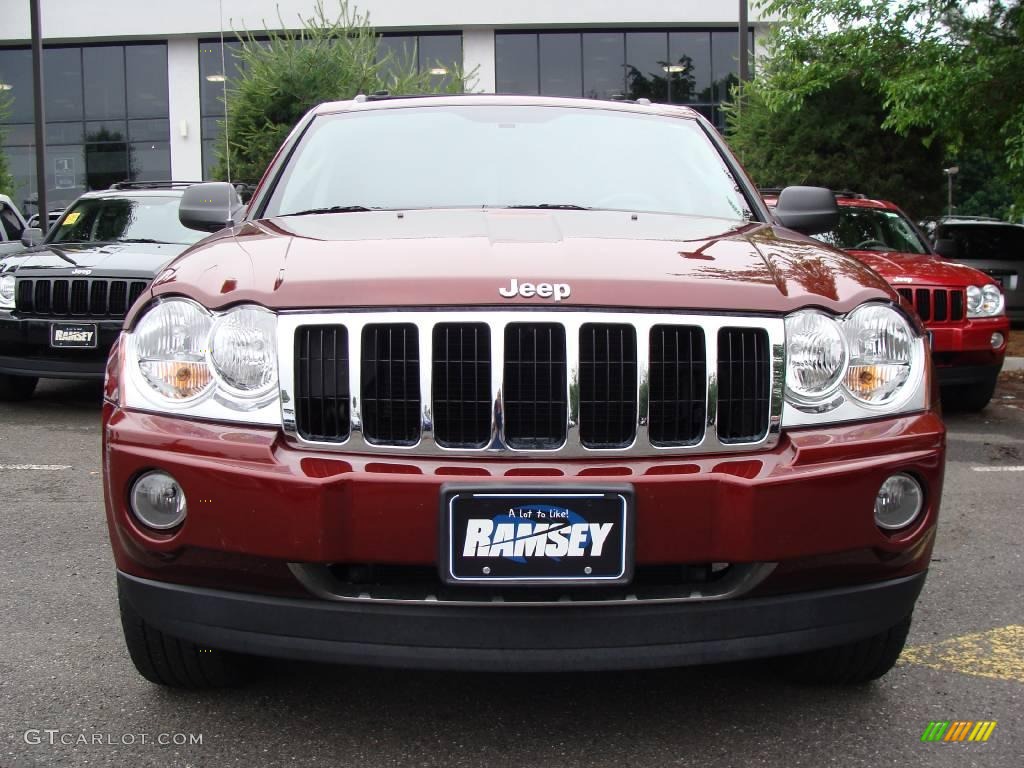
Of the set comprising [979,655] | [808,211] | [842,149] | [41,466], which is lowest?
[979,655]

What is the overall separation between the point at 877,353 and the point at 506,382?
36.0 inches

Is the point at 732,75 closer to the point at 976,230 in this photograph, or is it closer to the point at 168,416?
the point at 976,230

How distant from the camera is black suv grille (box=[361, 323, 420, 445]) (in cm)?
252

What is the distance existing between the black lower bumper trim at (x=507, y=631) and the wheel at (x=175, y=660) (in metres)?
0.36

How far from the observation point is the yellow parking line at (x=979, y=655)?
129 inches

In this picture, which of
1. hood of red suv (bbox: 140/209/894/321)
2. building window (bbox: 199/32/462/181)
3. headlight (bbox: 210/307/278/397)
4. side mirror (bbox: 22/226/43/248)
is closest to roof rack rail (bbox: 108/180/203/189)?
side mirror (bbox: 22/226/43/248)

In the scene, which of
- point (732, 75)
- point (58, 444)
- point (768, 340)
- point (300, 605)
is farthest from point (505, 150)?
point (732, 75)

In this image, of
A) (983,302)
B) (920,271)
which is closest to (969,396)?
(983,302)

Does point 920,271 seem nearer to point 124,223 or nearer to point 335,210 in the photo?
point 335,210

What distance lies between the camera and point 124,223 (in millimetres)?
9359

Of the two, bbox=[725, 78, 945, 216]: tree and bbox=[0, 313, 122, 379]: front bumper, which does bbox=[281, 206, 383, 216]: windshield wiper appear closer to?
bbox=[0, 313, 122, 379]: front bumper

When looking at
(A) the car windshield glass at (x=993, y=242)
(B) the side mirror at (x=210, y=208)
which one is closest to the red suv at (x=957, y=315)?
(B) the side mirror at (x=210, y=208)

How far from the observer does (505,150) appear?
13.0 ft

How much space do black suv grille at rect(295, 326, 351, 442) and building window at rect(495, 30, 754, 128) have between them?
27.1 meters
